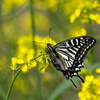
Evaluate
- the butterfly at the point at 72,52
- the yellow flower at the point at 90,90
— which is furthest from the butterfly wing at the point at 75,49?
the yellow flower at the point at 90,90

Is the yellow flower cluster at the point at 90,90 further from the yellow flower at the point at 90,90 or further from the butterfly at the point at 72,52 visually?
the butterfly at the point at 72,52

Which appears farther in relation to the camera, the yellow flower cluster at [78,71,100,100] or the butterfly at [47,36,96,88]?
the yellow flower cluster at [78,71,100,100]

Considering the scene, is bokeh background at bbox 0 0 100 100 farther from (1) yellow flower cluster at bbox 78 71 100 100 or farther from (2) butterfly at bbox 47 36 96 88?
(2) butterfly at bbox 47 36 96 88

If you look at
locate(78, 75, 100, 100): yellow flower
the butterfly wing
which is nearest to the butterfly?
the butterfly wing

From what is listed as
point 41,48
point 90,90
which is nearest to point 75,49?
point 90,90

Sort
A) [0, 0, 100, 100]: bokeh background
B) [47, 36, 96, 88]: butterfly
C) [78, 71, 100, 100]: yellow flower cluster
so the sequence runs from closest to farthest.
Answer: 1. [47, 36, 96, 88]: butterfly
2. [78, 71, 100, 100]: yellow flower cluster
3. [0, 0, 100, 100]: bokeh background

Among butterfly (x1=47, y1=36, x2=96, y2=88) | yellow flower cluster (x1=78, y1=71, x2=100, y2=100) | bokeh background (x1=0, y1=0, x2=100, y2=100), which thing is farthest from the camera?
bokeh background (x1=0, y1=0, x2=100, y2=100)

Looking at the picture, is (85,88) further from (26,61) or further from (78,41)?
(26,61)

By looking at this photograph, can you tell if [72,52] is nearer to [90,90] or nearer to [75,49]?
[75,49]
